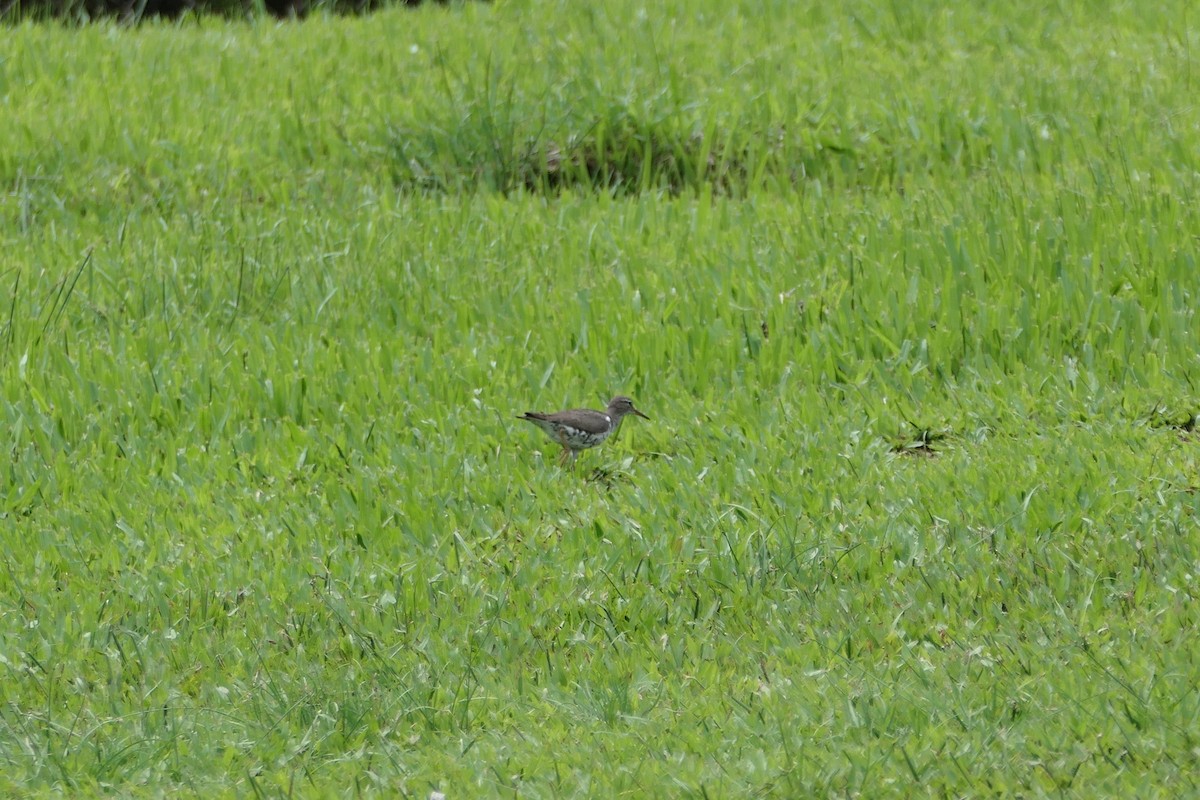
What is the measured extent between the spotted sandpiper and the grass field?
0.41ft

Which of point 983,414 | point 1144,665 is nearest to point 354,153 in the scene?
point 983,414

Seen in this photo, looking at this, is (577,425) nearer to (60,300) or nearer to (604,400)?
(604,400)

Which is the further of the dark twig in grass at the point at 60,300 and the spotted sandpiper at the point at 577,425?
the dark twig in grass at the point at 60,300

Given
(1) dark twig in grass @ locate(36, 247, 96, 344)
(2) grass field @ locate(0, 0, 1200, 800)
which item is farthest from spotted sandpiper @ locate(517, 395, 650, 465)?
(1) dark twig in grass @ locate(36, 247, 96, 344)

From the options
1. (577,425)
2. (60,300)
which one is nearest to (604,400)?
(577,425)

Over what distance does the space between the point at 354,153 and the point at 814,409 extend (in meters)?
4.08

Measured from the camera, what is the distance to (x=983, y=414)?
22.1 feet

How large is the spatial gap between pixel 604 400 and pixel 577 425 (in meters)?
0.67

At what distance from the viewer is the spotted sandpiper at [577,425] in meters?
6.65

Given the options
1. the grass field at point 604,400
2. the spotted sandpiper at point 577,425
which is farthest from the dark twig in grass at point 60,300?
the spotted sandpiper at point 577,425

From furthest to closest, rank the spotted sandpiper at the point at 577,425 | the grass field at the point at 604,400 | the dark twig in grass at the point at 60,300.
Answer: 1. the dark twig in grass at the point at 60,300
2. the spotted sandpiper at the point at 577,425
3. the grass field at the point at 604,400

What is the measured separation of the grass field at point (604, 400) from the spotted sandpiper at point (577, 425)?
126mm

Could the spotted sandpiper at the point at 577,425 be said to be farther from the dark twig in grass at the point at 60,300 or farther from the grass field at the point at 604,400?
the dark twig in grass at the point at 60,300

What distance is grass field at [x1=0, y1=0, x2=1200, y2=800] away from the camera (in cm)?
474
